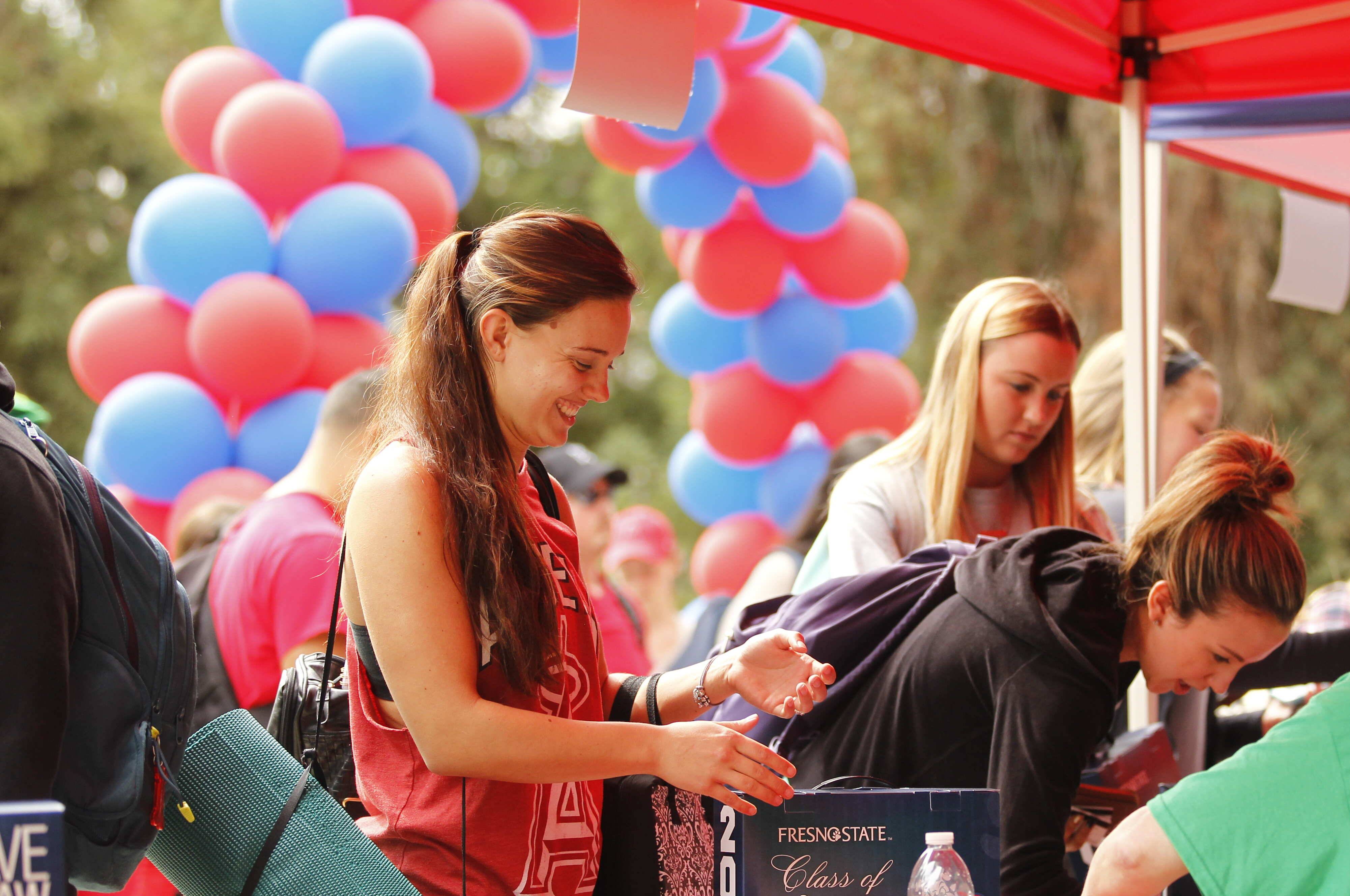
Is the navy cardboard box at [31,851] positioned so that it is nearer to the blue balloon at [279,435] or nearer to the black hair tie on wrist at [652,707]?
the black hair tie on wrist at [652,707]

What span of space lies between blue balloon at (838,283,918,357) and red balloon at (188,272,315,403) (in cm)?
211

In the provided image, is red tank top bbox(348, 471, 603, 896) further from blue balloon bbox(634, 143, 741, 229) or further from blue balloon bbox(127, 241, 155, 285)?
blue balloon bbox(634, 143, 741, 229)

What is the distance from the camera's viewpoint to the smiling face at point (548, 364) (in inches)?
58.3

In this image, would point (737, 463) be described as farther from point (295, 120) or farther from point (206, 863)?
point (206, 863)

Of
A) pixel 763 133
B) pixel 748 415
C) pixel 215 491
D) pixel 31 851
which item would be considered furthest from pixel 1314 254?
pixel 31 851

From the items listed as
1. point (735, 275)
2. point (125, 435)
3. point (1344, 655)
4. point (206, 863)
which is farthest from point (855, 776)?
point (735, 275)

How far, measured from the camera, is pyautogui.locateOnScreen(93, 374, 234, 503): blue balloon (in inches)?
147

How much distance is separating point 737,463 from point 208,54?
7.68 ft

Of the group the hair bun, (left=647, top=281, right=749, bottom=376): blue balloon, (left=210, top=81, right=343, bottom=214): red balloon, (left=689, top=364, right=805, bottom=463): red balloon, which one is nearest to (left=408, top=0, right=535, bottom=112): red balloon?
(left=210, top=81, right=343, bottom=214): red balloon

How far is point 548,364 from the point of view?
1.48 meters

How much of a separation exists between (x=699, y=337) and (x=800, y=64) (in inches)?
45.4

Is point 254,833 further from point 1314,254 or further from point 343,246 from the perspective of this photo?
point 1314,254

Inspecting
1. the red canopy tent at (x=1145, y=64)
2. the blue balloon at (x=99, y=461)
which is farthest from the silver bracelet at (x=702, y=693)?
the blue balloon at (x=99, y=461)

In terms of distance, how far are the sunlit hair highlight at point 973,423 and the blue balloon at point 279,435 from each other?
6.38 feet
